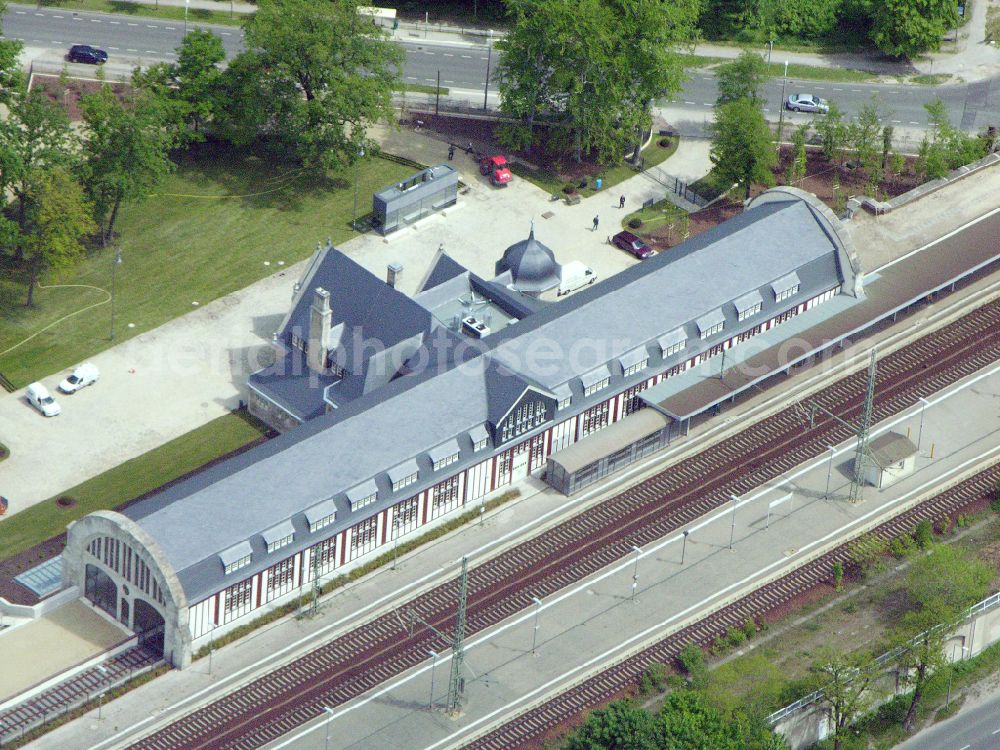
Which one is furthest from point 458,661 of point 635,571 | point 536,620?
point 635,571

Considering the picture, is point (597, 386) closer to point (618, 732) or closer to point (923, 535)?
point (923, 535)

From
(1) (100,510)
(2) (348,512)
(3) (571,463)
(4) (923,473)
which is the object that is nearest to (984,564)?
(4) (923,473)

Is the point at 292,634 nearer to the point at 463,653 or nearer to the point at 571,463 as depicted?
the point at 463,653

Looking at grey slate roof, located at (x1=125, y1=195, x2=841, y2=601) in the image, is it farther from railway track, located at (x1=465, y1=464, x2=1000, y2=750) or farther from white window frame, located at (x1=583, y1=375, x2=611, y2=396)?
railway track, located at (x1=465, y1=464, x2=1000, y2=750)

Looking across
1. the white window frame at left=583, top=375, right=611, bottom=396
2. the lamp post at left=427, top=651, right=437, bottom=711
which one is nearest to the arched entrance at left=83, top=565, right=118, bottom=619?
the lamp post at left=427, top=651, right=437, bottom=711

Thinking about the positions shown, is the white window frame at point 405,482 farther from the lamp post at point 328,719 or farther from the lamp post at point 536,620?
the lamp post at point 328,719

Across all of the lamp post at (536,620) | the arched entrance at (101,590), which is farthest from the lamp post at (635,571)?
the arched entrance at (101,590)

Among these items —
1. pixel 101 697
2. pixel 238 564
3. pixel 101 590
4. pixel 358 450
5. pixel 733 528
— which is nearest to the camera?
pixel 101 697
